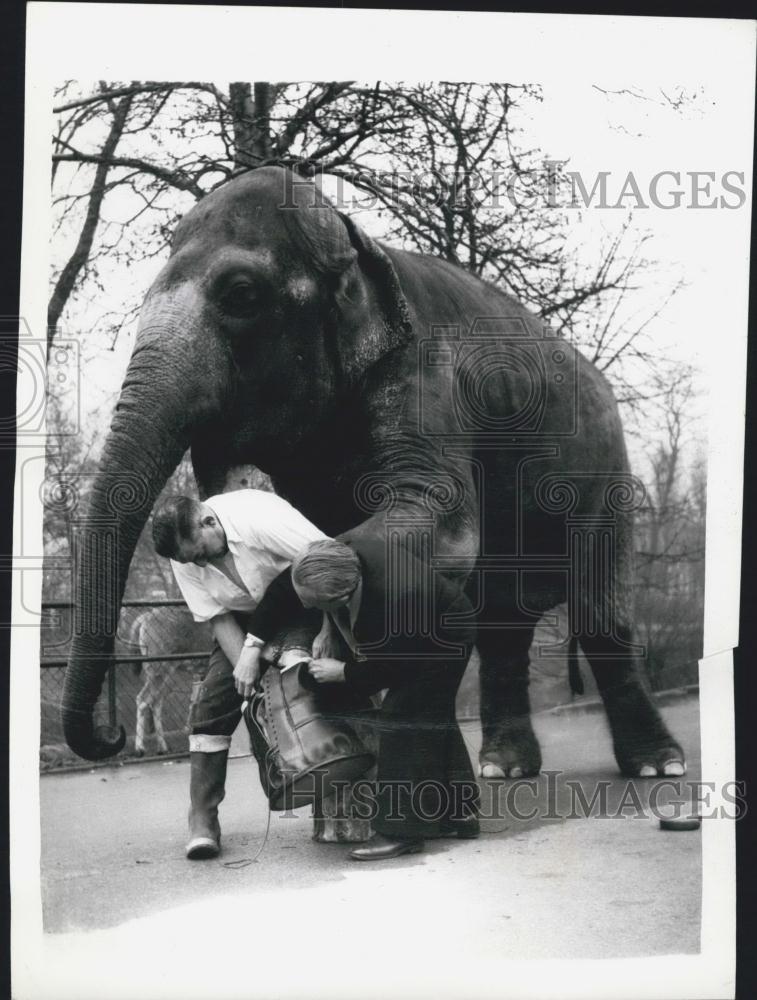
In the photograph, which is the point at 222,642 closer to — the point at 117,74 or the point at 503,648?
the point at 503,648

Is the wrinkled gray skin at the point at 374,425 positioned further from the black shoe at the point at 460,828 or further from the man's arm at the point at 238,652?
the man's arm at the point at 238,652

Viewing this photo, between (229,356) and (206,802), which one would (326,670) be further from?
(229,356)

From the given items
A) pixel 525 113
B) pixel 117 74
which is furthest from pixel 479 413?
pixel 117 74

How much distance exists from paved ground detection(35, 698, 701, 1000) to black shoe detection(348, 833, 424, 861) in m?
0.03

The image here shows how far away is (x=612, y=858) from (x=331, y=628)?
1233 millimetres

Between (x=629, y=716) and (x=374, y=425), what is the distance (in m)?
1.33

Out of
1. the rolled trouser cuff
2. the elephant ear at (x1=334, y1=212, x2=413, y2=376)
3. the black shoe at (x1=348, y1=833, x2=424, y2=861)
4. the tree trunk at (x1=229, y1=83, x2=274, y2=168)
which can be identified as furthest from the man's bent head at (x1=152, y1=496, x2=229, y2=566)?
the tree trunk at (x1=229, y1=83, x2=274, y2=168)

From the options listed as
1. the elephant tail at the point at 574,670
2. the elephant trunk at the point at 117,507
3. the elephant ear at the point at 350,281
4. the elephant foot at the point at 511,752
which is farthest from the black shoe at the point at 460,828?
the elephant ear at the point at 350,281

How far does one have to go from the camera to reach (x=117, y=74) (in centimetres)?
399

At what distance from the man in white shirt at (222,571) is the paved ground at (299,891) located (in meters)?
0.06

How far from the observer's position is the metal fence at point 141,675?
3914 mm

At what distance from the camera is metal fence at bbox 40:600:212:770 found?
3.91 metres

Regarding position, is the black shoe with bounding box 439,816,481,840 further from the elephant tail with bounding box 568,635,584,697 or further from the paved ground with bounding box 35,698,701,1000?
the elephant tail with bounding box 568,635,584,697

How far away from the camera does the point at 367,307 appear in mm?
3984
